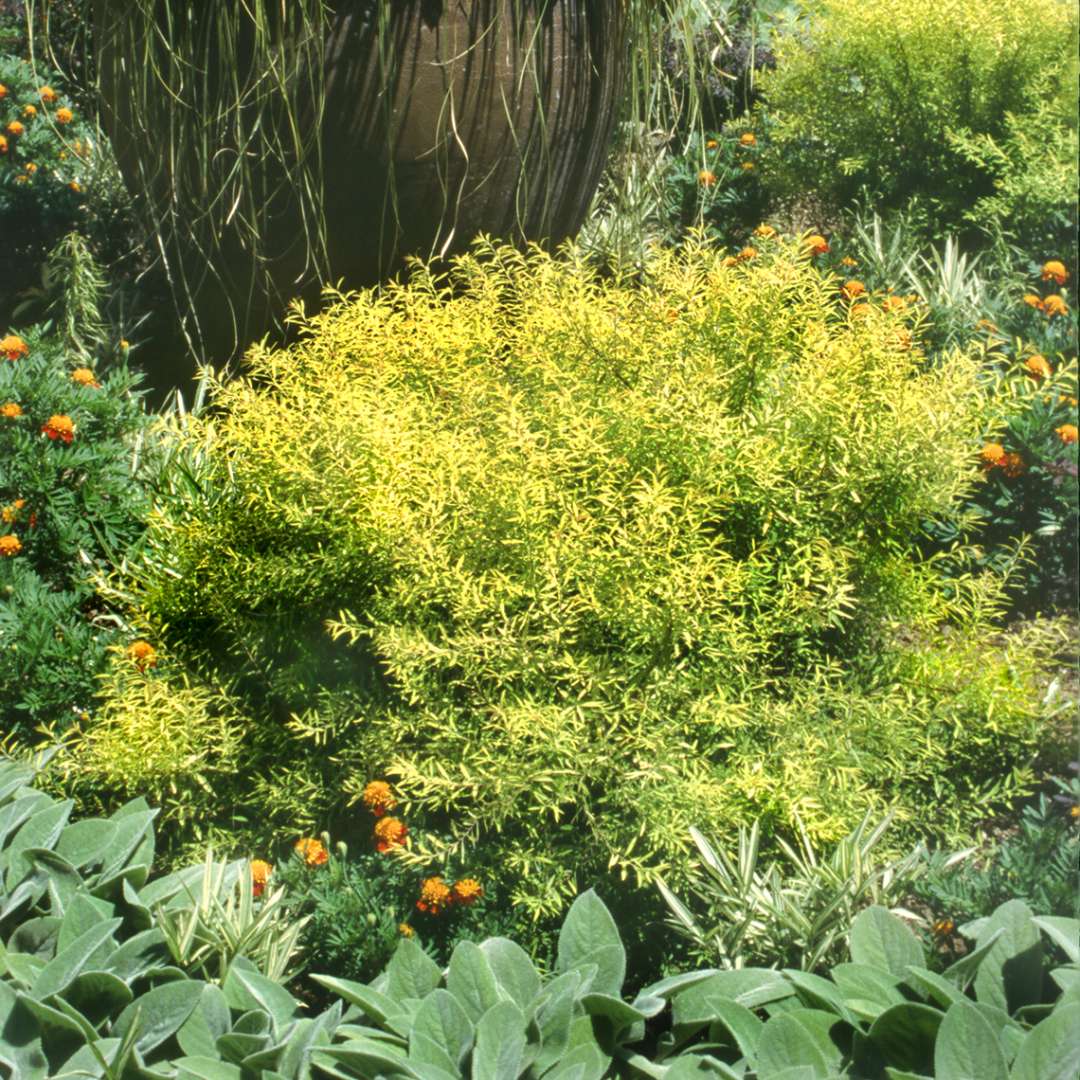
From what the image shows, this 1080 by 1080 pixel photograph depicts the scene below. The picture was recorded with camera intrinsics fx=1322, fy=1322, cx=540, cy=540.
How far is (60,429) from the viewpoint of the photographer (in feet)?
9.15

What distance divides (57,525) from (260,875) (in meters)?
0.99

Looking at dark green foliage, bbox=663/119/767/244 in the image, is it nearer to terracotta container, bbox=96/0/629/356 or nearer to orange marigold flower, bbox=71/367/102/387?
terracotta container, bbox=96/0/629/356

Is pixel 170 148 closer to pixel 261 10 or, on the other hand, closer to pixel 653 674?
pixel 261 10

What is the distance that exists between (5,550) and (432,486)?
3.33ft

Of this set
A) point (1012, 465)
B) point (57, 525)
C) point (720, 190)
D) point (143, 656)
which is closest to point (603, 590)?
point (143, 656)

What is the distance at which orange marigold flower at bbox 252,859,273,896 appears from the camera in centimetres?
212

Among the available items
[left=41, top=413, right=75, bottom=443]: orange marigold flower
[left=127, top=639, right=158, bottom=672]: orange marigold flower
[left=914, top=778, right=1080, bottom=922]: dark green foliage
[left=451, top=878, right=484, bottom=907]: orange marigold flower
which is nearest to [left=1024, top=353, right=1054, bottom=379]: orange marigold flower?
[left=914, top=778, right=1080, bottom=922]: dark green foliage

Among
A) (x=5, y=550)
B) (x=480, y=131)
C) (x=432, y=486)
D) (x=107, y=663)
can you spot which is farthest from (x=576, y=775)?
(x=480, y=131)

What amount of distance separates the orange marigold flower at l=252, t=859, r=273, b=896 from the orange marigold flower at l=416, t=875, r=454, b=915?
0.26 metres

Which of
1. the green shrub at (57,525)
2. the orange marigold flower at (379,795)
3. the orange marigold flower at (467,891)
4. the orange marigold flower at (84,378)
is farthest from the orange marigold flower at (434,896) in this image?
the orange marigold flower at (84,378)

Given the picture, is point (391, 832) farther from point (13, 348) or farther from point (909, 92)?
point (909, 92)

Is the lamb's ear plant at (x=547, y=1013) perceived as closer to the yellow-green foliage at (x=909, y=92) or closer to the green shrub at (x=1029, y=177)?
the green shrub at (x=1029, y=177)

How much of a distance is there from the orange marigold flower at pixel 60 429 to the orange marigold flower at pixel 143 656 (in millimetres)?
622

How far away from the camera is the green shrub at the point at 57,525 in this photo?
2.53 meters
